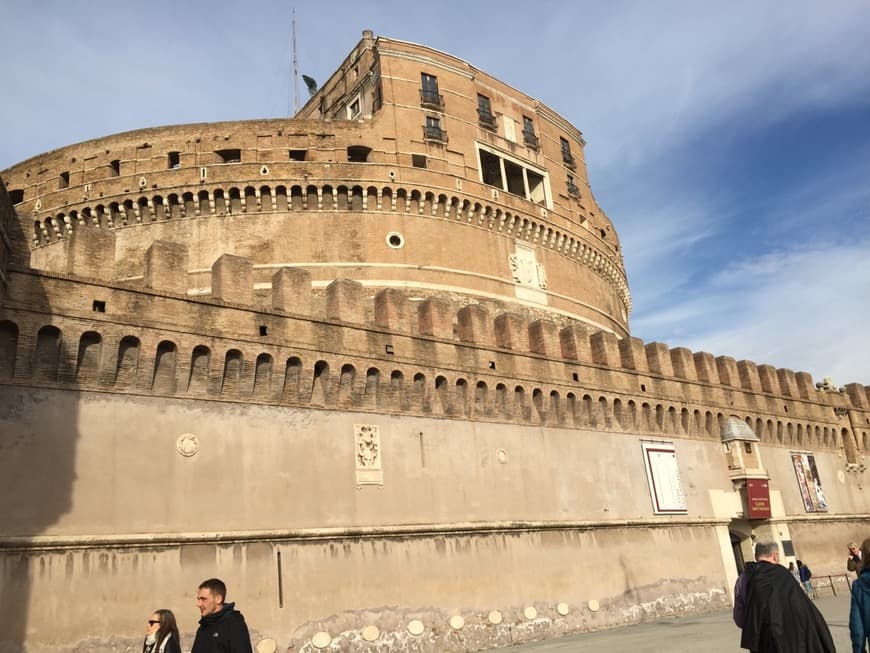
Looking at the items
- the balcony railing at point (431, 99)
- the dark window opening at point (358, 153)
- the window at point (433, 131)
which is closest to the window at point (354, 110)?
the balcony railing at point (431, 99)

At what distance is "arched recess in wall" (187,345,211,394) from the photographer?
12.0 meters

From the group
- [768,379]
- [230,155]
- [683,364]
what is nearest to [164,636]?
[683,364]

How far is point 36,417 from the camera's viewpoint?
1052 centimetres

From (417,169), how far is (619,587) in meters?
14.3

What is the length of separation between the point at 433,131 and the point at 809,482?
651 inches

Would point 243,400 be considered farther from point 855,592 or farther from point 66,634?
point 855,592

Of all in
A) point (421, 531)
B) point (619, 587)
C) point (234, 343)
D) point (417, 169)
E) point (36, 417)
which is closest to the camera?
point (36, 417)

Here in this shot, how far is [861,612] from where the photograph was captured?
5484 millimetres

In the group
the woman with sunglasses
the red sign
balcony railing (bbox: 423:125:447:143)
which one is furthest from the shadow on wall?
the red sign

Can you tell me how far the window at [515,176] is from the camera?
2789 centimetres

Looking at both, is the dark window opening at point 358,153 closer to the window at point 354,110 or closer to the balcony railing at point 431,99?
the balcony railing at point 431,99

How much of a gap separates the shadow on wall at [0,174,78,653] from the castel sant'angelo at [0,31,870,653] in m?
0.04

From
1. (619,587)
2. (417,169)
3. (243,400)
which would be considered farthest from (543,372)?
(417,169)

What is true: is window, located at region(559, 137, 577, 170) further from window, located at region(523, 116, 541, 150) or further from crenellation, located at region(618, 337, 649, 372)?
crenellation, located at region(618, 337, 649, 372)
